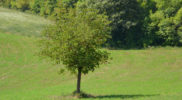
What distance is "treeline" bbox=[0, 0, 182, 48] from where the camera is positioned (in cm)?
9011

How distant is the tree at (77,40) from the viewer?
32188 mm

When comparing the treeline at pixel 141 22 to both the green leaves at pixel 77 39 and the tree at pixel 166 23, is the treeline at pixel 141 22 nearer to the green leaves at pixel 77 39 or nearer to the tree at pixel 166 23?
the tree at pixel 166 23

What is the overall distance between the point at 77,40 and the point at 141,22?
6735 cm

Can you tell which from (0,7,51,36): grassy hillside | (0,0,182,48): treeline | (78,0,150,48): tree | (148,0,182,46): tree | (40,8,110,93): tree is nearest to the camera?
(40,8,110,93): tree

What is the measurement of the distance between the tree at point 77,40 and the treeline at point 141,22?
187 ft

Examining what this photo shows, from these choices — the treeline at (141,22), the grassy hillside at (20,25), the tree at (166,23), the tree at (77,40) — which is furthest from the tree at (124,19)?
the tree at (77,40)

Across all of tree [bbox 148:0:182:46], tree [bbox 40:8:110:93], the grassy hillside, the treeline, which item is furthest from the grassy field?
the grassy hillside

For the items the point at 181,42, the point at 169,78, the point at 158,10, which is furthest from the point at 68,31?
the point at 158,10

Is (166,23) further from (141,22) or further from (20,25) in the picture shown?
(20,25)

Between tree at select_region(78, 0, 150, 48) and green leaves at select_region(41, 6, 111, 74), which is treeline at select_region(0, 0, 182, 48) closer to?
tree at select_region(78, 0, 150, 48)

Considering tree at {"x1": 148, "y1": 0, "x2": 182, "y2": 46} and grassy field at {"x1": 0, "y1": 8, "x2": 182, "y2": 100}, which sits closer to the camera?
grassy field at {"x1": 0, "y1": 8, "x2": 182, "y2": 100}

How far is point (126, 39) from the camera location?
312 feet

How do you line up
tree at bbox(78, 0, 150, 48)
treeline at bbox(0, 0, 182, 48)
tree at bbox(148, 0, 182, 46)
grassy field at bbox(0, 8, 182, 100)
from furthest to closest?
tree at bbox(78, 0, 150, 48), treeline at bbox(0, 0, 182, 48), tree at bbox(148, 0, 182, 46), grassy field at bbox(0, 8, 182, 100)

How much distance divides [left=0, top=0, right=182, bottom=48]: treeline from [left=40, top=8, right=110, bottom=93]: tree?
2243 inches
